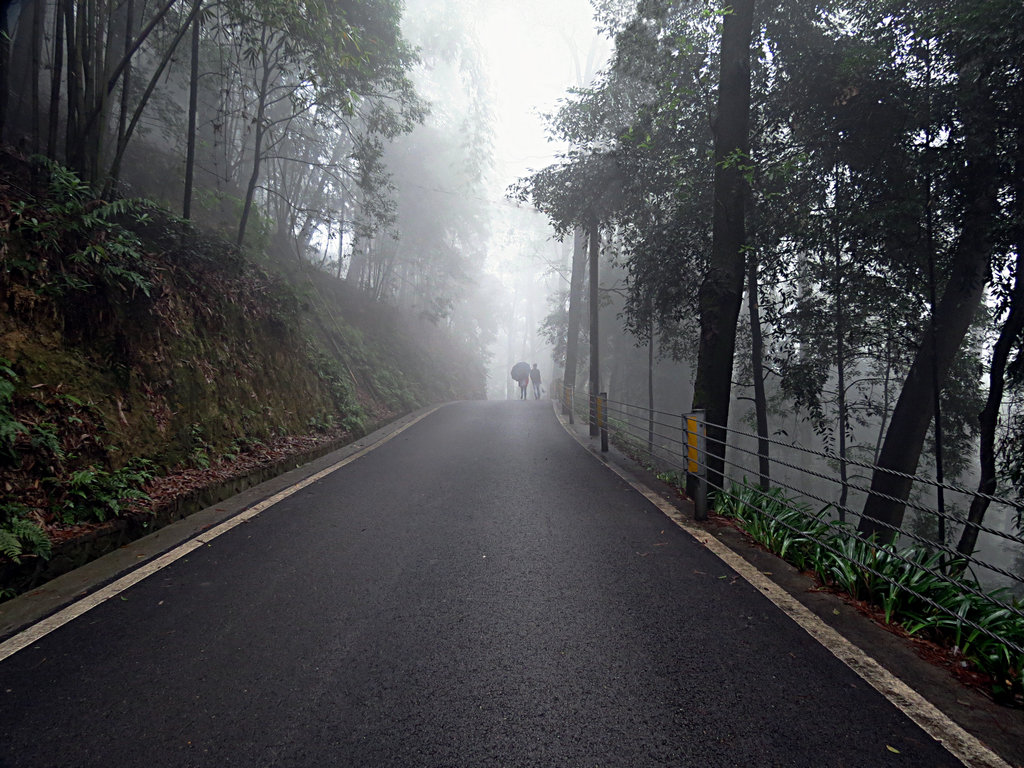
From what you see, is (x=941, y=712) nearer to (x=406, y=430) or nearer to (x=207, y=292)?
(x=207, y=292)

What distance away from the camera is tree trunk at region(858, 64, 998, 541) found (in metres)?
5.76

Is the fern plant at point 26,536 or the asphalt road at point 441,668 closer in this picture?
the asphalt road at point 441,668

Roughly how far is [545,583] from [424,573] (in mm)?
828

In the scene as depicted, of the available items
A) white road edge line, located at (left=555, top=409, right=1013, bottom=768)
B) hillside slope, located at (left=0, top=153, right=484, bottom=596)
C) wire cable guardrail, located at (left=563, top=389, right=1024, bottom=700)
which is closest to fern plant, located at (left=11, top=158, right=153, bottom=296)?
hillside slope, located at (left=0, top=153, right=484, bottom=596)

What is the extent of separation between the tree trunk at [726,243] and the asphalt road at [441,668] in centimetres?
232

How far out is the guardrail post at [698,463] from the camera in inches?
184

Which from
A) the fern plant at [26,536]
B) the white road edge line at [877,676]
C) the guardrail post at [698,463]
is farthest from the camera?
the guardrail post at [698,463]

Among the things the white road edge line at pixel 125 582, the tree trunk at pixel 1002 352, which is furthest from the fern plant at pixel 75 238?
the tree trunk at pixel 1002 352

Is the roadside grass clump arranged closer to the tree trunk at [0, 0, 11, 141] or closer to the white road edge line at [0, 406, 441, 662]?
the white road edge line at [0, 406, 441, 662]

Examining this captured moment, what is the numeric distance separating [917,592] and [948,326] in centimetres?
579

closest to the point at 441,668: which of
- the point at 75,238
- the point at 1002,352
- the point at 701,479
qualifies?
the point at 701,479

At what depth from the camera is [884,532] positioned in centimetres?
698

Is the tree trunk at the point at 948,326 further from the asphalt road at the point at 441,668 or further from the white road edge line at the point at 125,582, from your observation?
the white road edge line at the point at 125,582

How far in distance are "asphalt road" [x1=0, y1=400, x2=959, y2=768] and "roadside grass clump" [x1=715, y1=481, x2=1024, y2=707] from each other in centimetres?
61
